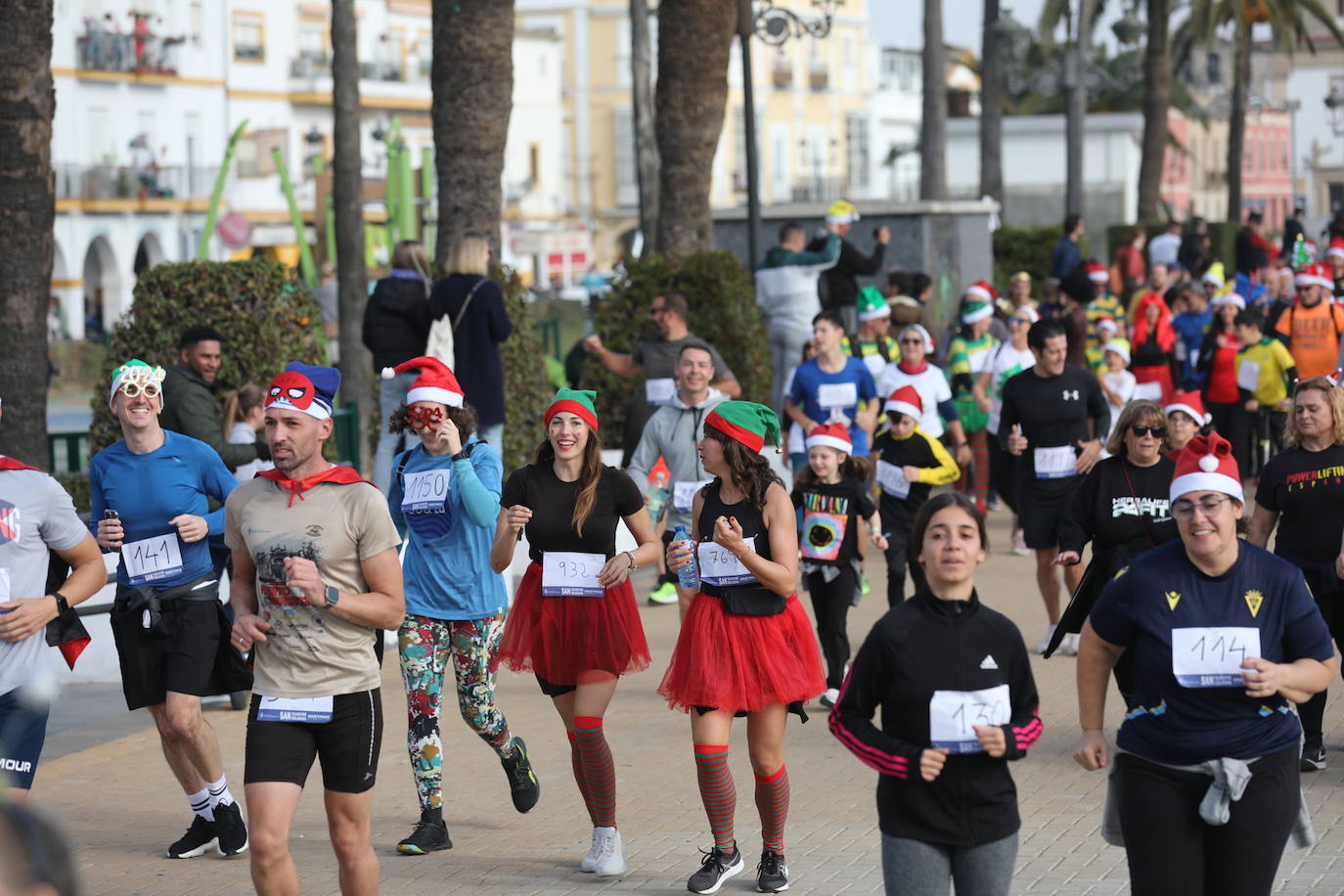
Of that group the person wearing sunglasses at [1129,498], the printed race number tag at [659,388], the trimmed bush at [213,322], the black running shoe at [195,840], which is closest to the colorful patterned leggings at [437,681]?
the black running shoe at [195,840]

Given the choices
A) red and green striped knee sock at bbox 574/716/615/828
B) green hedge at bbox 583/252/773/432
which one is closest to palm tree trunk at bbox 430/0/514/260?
green hedge at bbox 583/252/773/432

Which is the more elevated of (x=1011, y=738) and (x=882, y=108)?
(x=882, y=108)

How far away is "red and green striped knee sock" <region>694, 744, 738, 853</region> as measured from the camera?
734cm

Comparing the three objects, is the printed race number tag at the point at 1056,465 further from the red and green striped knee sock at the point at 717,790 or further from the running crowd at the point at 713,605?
the red and green striped knee sock at the point at 717,790

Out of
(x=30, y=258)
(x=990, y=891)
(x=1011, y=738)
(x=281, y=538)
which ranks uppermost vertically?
(x=30, y=258)

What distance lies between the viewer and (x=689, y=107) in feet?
65.1

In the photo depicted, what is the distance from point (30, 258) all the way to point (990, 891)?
8.06 metres

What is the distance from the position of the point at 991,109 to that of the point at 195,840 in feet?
97.5

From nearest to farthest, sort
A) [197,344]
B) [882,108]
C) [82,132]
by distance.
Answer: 1. [197,344]
2. [82,132]
3. [882,108]

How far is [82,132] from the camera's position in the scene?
6150cm

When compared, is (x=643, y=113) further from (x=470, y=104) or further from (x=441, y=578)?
(x=441, y=578)

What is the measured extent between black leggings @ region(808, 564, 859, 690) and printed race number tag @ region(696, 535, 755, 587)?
2.97 meters

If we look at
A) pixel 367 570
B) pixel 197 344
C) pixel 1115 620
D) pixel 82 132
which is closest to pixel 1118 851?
pixel 1115 620

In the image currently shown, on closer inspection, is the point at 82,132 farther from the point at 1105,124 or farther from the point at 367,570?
the point at 367,570
